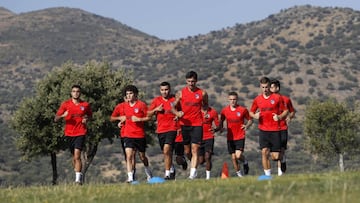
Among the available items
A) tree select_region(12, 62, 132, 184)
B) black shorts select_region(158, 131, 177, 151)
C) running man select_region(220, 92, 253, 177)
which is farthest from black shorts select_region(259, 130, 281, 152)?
tree select_region(12, 62, 132, 184)

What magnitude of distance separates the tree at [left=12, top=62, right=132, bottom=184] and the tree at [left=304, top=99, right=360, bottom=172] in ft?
68.5

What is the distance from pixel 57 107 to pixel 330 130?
25.0m

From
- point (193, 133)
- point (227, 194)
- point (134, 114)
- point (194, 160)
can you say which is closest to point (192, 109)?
point (193, 133)

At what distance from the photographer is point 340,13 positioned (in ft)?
526

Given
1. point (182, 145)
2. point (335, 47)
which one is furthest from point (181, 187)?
point (335, 47)

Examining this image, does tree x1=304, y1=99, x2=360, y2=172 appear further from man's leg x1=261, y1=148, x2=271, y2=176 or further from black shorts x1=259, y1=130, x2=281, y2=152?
man's leg x1=261, y1=148, x2=271, y2=176

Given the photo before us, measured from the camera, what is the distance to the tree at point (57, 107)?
3988 cm

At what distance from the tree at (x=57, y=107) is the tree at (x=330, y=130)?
2088 centimetres

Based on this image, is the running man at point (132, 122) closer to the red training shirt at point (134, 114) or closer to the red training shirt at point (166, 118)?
the red training shirt at point (134, 114)

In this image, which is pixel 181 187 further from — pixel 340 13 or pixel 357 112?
pixel 340 13

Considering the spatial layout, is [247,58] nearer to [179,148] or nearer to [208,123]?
[208,123]

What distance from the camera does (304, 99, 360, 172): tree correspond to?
186ft

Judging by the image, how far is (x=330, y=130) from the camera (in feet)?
185

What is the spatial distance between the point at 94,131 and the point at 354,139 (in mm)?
26246
